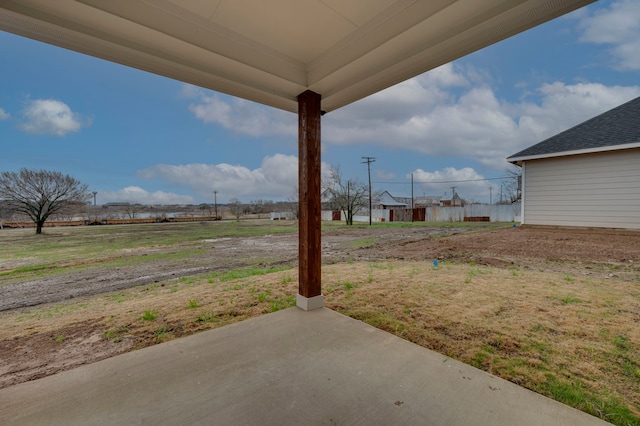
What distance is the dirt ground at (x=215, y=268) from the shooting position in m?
1.80

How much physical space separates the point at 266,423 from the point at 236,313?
4.88 feet

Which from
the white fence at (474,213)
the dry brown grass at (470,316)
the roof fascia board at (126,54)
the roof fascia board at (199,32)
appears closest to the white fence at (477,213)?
the white fence at (474,213)

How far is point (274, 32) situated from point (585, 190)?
322 inches

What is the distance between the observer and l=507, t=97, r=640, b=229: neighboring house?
5.52 m

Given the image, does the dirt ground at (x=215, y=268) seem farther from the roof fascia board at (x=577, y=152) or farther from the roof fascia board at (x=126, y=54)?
the roof fascia board at (x=126, y=54)

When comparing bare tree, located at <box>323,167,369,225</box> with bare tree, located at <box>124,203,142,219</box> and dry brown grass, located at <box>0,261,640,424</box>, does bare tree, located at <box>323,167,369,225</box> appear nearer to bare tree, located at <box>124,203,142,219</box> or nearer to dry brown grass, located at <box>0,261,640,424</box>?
bare tree, located at <box>124,203,142,219</box>

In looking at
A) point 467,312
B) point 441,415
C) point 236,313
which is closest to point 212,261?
point 236,313

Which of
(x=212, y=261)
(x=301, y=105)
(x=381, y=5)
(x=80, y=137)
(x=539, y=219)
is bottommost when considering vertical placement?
(x=212, y=261)

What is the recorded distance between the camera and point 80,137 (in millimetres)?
6242

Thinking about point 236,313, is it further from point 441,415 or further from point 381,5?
point 381,5

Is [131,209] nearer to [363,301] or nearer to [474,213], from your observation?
[363,301]

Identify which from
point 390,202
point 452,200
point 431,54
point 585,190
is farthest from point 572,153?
point 390,202

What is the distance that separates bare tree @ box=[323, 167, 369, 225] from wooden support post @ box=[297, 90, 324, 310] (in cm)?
1615

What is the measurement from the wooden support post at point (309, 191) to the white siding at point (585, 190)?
24.6 ft
